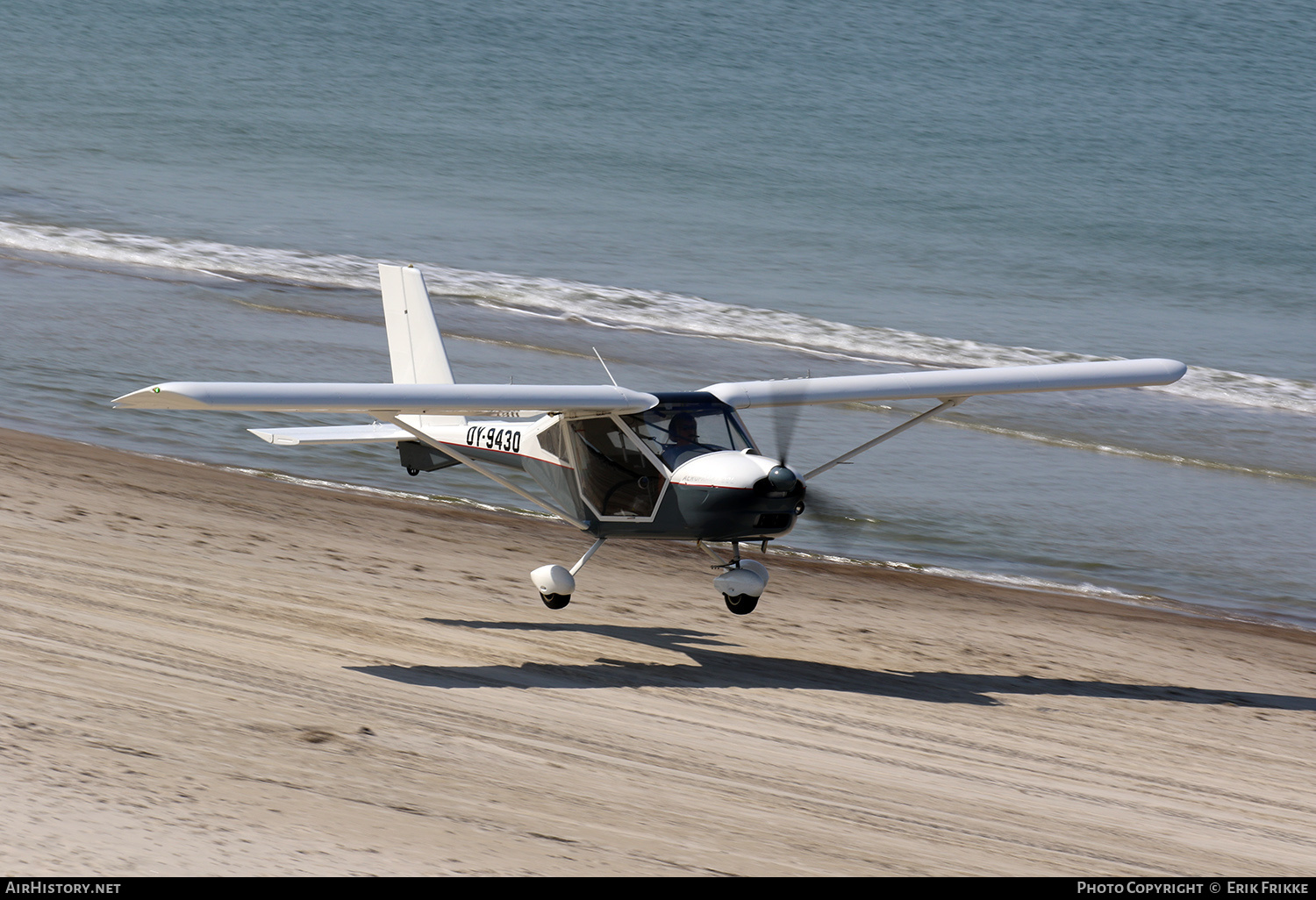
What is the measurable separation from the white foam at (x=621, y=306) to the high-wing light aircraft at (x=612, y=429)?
43.0ft

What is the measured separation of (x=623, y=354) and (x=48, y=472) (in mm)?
11201

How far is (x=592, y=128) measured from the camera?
49.1m

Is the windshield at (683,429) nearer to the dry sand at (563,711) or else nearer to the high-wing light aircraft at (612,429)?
the high-wing light aircraft at (612,429)

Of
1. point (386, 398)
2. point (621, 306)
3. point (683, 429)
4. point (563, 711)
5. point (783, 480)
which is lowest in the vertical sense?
point (563, 711)

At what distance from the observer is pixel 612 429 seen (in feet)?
34.9

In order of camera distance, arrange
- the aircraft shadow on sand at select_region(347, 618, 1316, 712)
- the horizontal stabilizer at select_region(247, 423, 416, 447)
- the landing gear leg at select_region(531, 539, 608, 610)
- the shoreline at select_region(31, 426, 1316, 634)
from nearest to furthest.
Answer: the aircraft shadow on sand at select_region(347, 618, 1316, 712), the landing gear leg at select_region(531, 539, 608, 610), the horizontal stabilizer at select_region(247, 423, 416, 447), the shoreline at select_region(31, 426, 1316, 634)

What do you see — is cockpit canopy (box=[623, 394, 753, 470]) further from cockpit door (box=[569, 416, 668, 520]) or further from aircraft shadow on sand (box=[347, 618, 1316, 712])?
aircraft shadow on sand (box=[347, 618, 1316, 712])

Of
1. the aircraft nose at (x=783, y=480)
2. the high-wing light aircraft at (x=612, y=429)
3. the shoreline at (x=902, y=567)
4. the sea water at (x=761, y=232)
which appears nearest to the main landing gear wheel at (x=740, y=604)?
the high-wing light aircraft at (x=612, y=429)

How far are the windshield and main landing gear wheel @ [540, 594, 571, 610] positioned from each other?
1.62m

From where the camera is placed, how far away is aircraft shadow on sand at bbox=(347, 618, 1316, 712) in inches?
387

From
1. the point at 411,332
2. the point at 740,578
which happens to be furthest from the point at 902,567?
the point at 411,332

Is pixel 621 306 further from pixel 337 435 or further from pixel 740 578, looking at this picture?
pixel 740 578

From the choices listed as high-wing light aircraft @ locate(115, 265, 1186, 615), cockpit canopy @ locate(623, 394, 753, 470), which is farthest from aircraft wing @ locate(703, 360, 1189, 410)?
cockpit canopy @ locate(623, 394, 753, 470)

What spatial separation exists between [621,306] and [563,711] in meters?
19.0
